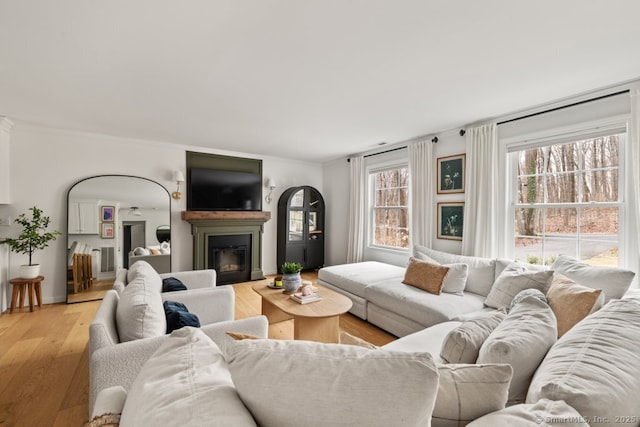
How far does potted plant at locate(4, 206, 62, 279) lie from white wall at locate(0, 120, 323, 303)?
0.40ft

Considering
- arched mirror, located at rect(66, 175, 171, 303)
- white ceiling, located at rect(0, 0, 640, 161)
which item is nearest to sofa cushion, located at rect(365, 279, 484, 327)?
white ceiling, located at rect(0, 0, 640, 161)

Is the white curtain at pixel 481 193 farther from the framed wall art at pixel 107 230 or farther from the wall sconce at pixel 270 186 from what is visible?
the framed wall art at pixel 107 230

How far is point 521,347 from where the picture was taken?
964 millimetres

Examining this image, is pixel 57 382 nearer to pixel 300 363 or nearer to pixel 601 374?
pixel 300 363

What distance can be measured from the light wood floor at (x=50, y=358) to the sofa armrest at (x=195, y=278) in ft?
2.14

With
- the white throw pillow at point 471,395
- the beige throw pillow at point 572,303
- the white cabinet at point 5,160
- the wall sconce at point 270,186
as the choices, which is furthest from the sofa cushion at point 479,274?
the white cabinet at point 5,160

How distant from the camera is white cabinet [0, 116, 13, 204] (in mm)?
3203

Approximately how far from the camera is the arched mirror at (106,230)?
369cm

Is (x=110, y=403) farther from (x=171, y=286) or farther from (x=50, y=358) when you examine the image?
(x=50, y=358)

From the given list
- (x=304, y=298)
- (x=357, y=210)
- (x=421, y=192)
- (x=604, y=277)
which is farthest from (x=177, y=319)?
(x=357, y=210)

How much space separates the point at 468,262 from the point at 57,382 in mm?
3640

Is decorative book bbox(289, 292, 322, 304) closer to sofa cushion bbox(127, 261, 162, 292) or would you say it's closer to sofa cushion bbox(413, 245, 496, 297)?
sofa cushion bbox(127, 261, 162, 292)

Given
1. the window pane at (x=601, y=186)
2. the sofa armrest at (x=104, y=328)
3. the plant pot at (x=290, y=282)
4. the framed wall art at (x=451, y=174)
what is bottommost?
the plant pot at (x=290, y=282)

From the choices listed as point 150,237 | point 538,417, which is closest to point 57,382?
point 150,237
